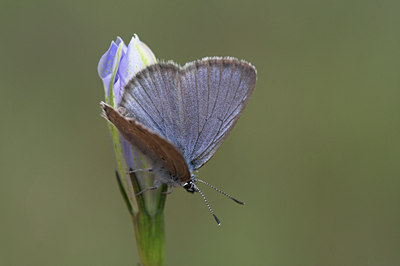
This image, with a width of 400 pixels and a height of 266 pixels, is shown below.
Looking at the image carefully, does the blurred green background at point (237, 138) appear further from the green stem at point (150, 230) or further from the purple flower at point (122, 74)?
the purple flower at point (122, 74)

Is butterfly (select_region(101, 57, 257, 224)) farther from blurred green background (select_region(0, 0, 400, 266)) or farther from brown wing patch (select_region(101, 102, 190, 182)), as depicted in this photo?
blurred green background (select_region(0, 0, 400, 266))

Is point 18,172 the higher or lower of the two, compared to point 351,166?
higher

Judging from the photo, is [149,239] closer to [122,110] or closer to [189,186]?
[189,186]

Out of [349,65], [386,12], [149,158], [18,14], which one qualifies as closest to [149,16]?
[18,14]

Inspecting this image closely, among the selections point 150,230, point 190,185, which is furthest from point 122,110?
point 150,230

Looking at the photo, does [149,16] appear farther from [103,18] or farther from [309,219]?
[309,219]

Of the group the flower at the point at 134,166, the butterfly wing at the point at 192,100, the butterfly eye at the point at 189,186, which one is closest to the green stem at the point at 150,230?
the flower at the point at 134,166
